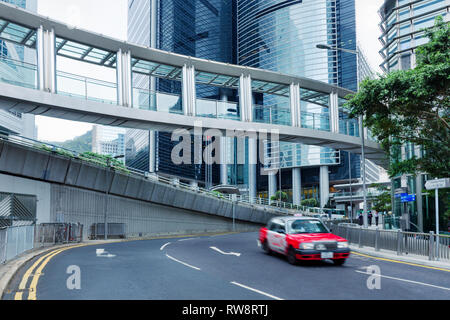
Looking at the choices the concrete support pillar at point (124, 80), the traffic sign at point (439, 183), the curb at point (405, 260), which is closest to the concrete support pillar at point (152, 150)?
the concrete support pillar at point (124, 80)

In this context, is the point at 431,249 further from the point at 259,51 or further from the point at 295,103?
the point at 259,51

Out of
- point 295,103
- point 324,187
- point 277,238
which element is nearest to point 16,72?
point 277,238

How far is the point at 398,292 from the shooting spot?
340 inches

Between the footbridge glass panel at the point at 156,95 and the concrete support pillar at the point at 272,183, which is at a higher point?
the footbridge glass panel at the point at 156,95

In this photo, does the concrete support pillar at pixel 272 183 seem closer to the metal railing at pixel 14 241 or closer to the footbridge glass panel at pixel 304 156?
the footbridge glass panel at pixel 304 156

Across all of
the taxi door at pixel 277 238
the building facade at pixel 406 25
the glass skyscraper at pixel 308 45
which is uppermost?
the glass skyscraper at pixel 308 45

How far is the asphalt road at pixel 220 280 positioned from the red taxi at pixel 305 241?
38 cm

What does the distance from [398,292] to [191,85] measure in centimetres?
2020

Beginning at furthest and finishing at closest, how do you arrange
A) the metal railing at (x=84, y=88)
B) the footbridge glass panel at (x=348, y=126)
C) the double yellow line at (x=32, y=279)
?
1. the footbridge glass panel at (x=348, y=126)
2. the metal railing at (x=84, y=88)
3. the double yellow line at (x=32, y=279)

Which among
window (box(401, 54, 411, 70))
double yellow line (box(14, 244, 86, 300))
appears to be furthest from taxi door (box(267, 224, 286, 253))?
window (box(401, 54, 411, 70))

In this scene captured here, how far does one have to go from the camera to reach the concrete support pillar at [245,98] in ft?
90.0

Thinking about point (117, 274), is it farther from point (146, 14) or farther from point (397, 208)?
point (146, 14)

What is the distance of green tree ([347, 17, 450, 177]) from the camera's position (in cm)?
1753
